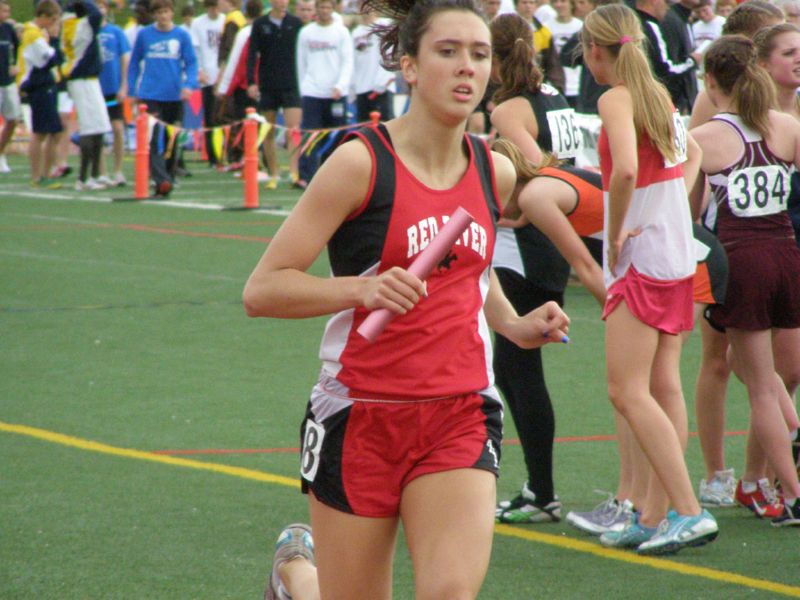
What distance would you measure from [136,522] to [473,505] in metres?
2.75

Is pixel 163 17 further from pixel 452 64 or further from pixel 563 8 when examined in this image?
pixel 452 64

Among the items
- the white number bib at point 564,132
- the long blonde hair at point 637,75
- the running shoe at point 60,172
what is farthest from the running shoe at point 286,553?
the running shoe at point 60,172

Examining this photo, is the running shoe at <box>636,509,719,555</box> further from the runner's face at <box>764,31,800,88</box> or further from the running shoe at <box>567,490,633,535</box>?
the runner's face at <box>764,31,800,88</box>

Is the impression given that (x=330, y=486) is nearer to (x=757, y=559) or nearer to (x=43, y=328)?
(x=757, y=559)

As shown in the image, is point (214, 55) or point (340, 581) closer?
point (340, 581)

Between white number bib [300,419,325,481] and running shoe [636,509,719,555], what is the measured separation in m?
2.18

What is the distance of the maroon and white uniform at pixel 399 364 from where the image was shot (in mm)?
3912

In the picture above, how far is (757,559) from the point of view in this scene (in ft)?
19.2

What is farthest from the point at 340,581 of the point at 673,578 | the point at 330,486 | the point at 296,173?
the point at 296,173

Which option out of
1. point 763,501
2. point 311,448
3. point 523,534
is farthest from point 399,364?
point 763,501

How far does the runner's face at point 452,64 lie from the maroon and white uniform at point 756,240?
2603 millimetres

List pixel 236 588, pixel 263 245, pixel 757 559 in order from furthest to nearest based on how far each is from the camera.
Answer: pixel 263 245 < pixel 757 559 < pixel 236 588

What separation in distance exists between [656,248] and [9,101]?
18736mm

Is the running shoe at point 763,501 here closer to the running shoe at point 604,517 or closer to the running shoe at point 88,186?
Answer: the running shoe at point 604,517
